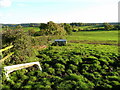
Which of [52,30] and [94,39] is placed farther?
[52,30]

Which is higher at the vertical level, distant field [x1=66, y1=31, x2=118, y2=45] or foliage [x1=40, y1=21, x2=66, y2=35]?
foliage [x1=40, y1=21, x2=66, y2=35]

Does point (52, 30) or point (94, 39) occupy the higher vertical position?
point (52, 30)

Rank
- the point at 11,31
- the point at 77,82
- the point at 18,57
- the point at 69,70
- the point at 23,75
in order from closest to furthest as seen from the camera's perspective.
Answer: the point at 77,82 → the point at 23,75 → the point at 69,70 → the point at 18,57 → the point at 11,31

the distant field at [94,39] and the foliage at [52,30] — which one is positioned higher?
the foliage at [52,30]

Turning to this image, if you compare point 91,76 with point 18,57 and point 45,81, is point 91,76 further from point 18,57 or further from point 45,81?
point 18,57

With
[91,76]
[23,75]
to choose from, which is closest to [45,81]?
[23,75]

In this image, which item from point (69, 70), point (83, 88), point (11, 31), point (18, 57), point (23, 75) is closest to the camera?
point (83, 88)

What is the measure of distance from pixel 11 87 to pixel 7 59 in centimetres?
304

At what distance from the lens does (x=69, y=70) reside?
9258 mm

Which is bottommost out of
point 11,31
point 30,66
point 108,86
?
point 108,86

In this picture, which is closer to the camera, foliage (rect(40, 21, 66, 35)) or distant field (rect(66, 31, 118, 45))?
distant field (rect(66, 31, 118, 45))

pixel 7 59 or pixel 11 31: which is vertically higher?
pixel 11 31

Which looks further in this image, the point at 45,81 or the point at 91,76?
the point at 91,76

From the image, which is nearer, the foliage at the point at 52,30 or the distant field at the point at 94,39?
the distant field at the point at 94,39
